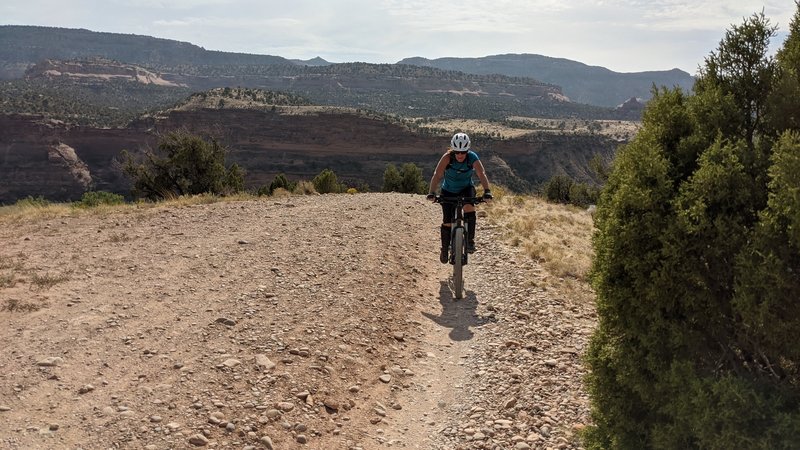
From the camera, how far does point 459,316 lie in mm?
7168

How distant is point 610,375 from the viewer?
347cm

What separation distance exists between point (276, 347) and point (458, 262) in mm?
3222

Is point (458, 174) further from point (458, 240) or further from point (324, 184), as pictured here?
point (324, 184)

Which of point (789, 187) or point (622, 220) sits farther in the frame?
point (622, 220)

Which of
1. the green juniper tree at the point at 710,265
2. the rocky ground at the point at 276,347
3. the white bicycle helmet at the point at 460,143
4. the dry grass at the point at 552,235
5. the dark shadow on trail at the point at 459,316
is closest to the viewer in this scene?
the green juniper tree at the point at 710,265

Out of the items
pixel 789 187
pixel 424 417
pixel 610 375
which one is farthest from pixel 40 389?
pixel 789 187

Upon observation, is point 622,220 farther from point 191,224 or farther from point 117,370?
point 191,224

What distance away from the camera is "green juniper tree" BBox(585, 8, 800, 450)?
250cm

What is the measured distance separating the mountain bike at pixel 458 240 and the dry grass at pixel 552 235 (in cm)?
154

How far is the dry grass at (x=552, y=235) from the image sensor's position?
8.55 m

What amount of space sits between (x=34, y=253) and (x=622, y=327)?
8985 millimetres

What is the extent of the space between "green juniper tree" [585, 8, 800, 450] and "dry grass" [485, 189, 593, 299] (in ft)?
8.67

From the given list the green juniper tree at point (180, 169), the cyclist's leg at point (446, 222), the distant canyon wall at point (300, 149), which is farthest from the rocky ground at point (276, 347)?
the distant canyon wall at point (300, 149)

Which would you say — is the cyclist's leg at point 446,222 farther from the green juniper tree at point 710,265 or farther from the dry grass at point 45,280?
the dry grass at point 45,280
